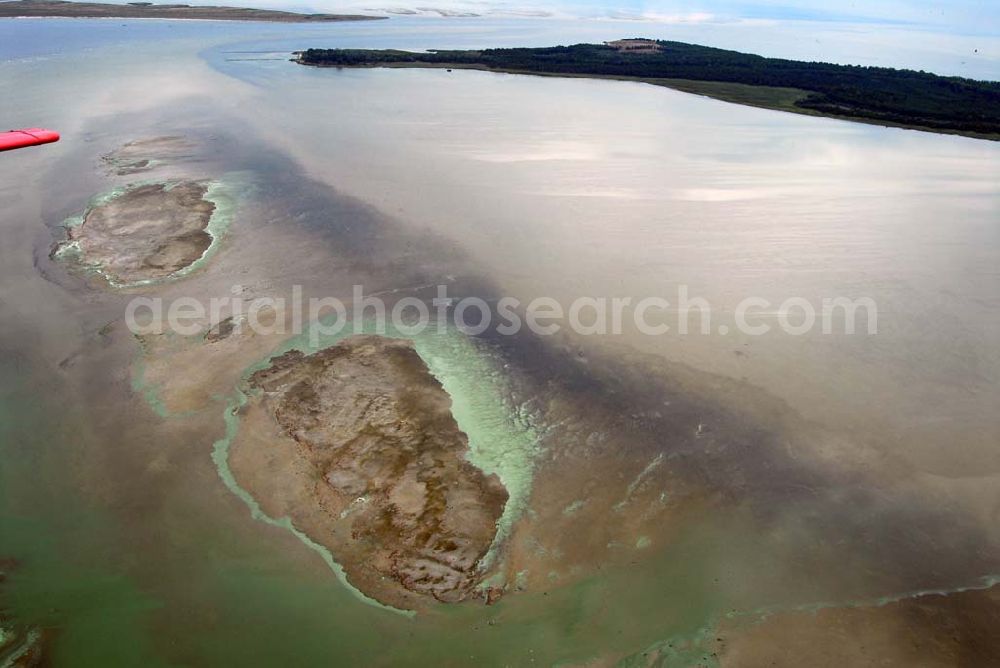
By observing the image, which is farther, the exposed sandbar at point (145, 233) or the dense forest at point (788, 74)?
the dense forest at point (788, 74)

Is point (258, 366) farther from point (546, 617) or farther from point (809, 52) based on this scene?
point (809, 52)

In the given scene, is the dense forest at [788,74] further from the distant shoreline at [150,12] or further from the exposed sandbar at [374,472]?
the exposed sandbar at [374,472]

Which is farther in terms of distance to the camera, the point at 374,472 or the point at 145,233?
the point at 145,233

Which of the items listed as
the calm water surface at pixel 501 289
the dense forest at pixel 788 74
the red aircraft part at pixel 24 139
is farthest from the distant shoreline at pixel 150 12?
the red aircraft part at pixel 24 139

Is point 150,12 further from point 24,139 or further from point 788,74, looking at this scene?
point 24,139

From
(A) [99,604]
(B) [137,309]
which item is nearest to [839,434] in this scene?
(A) [99,604]

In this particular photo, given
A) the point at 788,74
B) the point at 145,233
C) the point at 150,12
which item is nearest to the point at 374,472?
the point at 145,233
